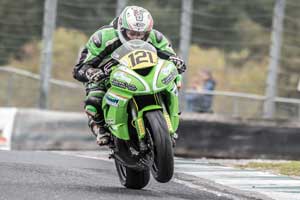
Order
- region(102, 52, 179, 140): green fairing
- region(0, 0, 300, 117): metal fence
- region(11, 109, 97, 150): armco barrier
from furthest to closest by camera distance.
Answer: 1. region(0, 0, 300, 117): metal fence
2. region(11, 109, 97, 150): armco barrier
3. region(102, 52, 179, 140): green fairing

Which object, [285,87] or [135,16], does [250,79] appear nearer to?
[285,87]

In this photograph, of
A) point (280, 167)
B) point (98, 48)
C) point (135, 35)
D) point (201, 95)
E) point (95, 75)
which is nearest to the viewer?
point (135, 35)

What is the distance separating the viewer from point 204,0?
18.1 m

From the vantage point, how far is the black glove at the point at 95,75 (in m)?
9.61

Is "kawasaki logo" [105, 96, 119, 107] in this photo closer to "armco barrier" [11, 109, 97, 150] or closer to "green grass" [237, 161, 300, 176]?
"green grass" [237, 161, 300, 176]

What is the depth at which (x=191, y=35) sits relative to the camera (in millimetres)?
17750

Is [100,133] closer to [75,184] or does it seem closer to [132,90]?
[75,184]

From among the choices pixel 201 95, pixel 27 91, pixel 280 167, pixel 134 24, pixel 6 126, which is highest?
pixel 134 24

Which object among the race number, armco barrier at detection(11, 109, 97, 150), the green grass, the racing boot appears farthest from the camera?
armco barrier at detection(11, 109, 97, 150)

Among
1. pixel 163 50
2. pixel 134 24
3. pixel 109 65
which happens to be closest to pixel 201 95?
pixel 163 50

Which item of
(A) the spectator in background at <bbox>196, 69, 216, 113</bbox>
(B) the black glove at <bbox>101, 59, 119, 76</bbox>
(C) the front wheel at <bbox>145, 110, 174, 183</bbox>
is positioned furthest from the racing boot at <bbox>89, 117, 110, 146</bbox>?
(A) the spectator in background at <bbox>196, 69, 216, 113</bbox>

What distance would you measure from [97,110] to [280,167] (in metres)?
3.37

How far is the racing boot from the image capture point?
9.75 meters

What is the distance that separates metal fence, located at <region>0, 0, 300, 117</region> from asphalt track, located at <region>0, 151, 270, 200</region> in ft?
19.7
